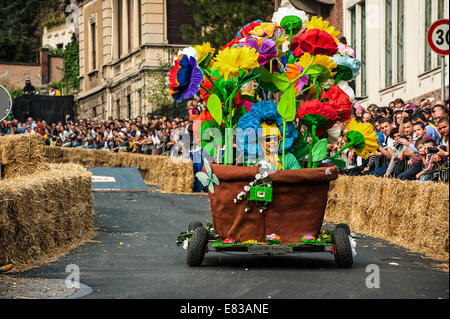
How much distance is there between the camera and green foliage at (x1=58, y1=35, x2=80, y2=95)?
59.6 meters

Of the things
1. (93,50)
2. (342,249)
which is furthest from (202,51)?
(93,50)

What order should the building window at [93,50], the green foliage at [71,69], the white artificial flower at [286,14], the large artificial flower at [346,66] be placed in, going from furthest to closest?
the green foliage at [71,69]
the building window at [93,50]
the white artificial flower at [286,14]
the large artificial flower at [346,66]

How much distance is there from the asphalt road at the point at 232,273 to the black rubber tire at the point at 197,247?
13 cm

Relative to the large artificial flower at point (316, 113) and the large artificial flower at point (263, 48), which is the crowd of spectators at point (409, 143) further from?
the large artificial flower at point (263, 48)

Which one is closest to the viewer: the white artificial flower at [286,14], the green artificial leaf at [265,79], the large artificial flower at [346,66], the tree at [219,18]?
the green artificial leaf at [265,79]

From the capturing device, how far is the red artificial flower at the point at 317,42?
10.6 metres

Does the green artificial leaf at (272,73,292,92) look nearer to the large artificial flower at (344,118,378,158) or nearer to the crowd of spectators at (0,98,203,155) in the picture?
the large artificial flower at (344,118,378,158)

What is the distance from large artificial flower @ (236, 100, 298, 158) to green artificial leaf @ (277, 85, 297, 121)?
76 mm

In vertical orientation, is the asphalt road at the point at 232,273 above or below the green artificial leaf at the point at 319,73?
below

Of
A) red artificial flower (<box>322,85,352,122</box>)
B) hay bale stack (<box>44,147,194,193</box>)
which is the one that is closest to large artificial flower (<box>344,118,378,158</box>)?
red artificial flower (<box>322,85,352,122</box>)

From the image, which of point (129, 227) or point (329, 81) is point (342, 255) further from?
point (129, 227)

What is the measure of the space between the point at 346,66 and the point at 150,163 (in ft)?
64.9

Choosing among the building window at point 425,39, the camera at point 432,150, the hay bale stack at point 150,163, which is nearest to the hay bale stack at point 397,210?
the camera at point 432,150

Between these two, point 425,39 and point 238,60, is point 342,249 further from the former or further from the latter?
point 425,39
